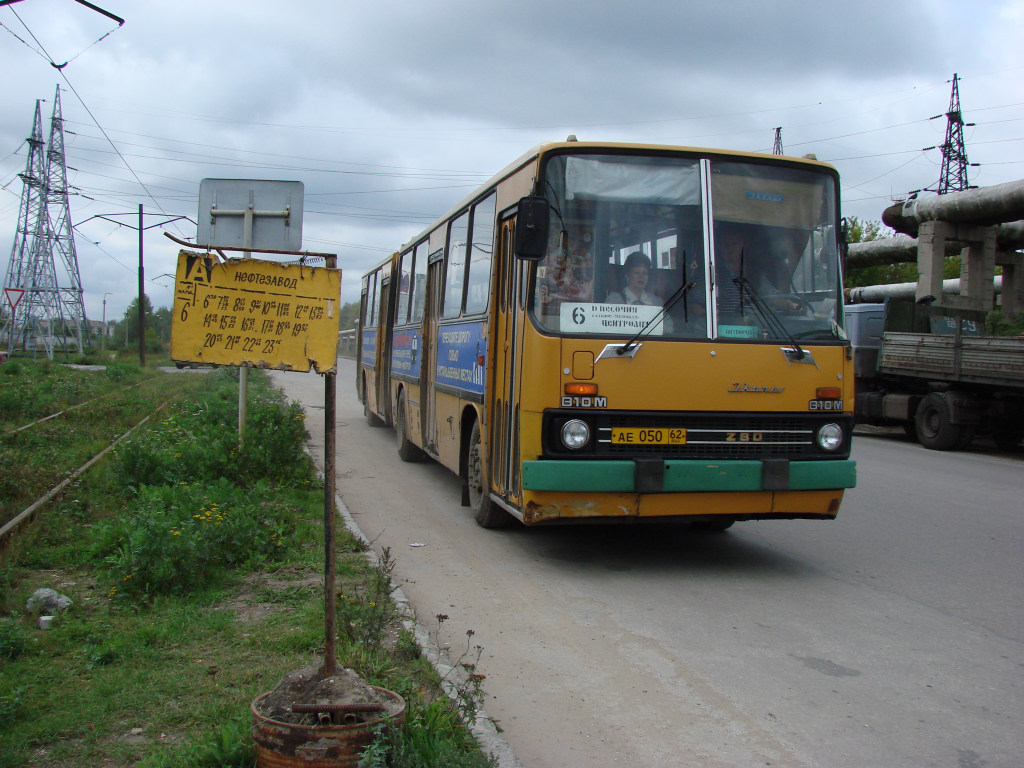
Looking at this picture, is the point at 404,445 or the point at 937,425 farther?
the point at 937,425

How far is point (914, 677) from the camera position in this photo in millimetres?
4598

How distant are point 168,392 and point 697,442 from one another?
2117cm

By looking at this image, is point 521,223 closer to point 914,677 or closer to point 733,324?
point 733,324

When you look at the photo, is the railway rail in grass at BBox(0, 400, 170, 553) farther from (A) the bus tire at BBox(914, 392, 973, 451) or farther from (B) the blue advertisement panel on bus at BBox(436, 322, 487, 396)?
(A) the bus tire at BBox(914, 392, 973, 451)

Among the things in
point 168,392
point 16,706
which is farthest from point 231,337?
point 168,392

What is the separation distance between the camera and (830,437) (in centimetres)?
668

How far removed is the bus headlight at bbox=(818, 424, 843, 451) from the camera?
21.8ft

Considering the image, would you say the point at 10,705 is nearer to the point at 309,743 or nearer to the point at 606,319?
the point at 309,743

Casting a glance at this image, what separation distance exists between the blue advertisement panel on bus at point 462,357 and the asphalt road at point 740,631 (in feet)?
4.35

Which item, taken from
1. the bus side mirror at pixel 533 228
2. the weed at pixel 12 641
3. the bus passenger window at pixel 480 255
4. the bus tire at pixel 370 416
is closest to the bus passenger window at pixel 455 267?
the bus passenger window at pixel 480 255

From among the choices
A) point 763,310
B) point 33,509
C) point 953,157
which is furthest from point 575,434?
point 953,157

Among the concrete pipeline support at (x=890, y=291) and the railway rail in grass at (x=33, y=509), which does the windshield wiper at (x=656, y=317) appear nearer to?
the railway rail in grass at (x=33, y=509)

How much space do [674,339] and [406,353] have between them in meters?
6.62

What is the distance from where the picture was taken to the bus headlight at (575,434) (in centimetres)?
628
